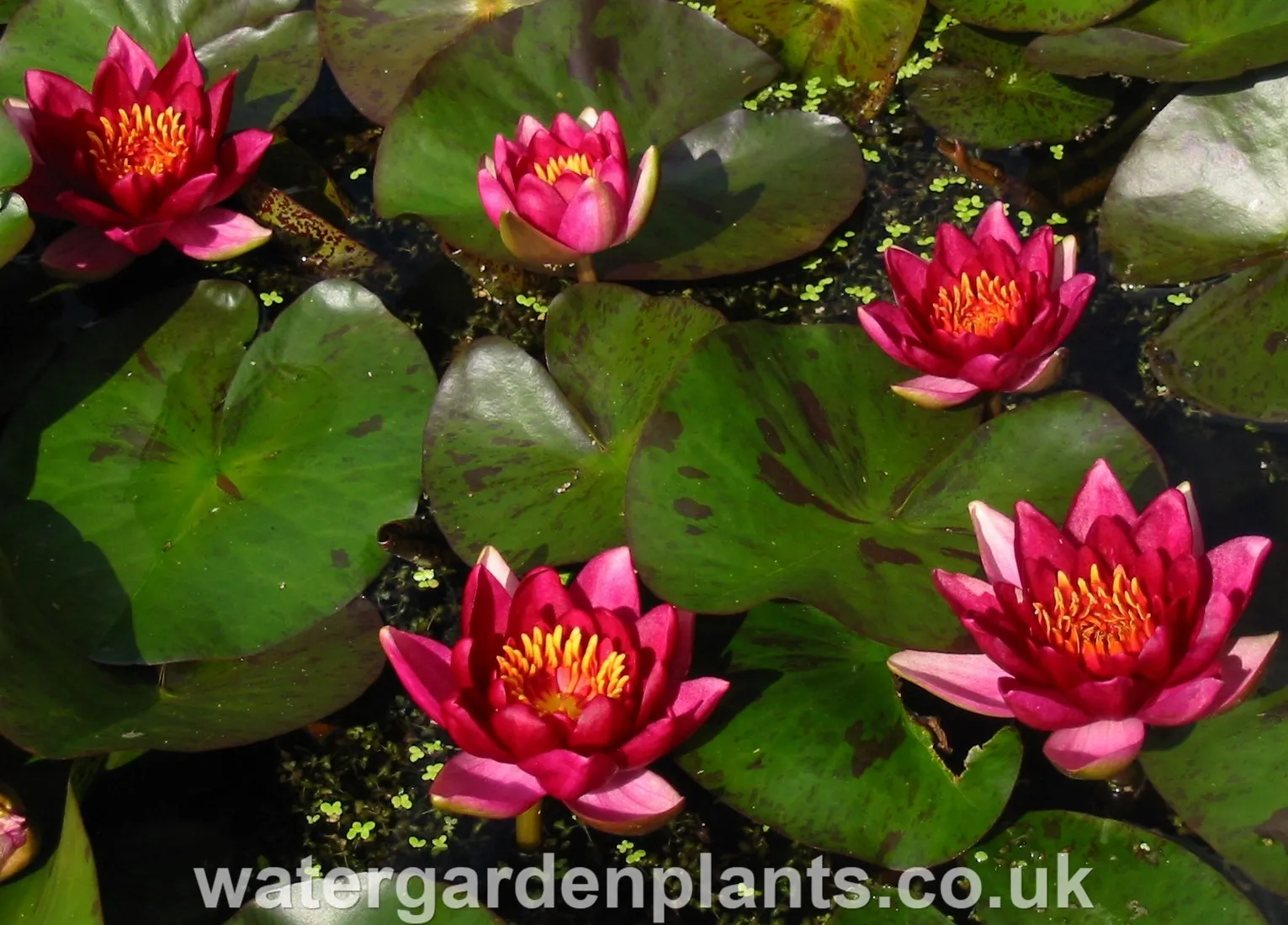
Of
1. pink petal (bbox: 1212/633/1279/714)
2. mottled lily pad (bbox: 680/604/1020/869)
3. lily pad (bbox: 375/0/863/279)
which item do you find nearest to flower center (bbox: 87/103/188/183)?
lily pad (bbox: 375/0/863/279)

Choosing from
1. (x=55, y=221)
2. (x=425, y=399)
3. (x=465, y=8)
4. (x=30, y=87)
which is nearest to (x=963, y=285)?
(x=425, y=399)

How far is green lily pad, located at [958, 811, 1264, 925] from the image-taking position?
5.62 feet

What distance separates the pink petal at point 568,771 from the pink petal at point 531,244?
1028 millimetres

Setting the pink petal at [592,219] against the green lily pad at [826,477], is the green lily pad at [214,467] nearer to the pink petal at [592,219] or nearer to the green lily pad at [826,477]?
the pink petal at [592,219]

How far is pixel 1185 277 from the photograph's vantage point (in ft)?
8.05

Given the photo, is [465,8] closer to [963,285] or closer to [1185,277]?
[963,285]

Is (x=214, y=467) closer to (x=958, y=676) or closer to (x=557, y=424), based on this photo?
(x=557, y=424)

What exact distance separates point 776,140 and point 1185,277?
Answer: 926 millimetres

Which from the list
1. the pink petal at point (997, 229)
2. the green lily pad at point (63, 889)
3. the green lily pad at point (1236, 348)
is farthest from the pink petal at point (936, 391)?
the green lily pad at point (63, 889)

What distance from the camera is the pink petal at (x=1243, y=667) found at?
1657 mm

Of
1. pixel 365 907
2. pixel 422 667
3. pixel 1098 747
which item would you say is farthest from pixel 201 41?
pixel 1098 747

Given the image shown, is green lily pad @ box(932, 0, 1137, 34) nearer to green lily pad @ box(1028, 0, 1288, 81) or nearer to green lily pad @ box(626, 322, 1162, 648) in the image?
green lily pad @ box(1028, 0, 1288, 81)

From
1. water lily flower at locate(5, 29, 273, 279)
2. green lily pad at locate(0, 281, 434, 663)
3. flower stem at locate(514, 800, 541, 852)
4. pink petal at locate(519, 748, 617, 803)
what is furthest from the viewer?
water lily flower at locate(5, 29, 273, 279)

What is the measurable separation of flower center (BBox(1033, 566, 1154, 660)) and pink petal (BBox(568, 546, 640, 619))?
608mm
